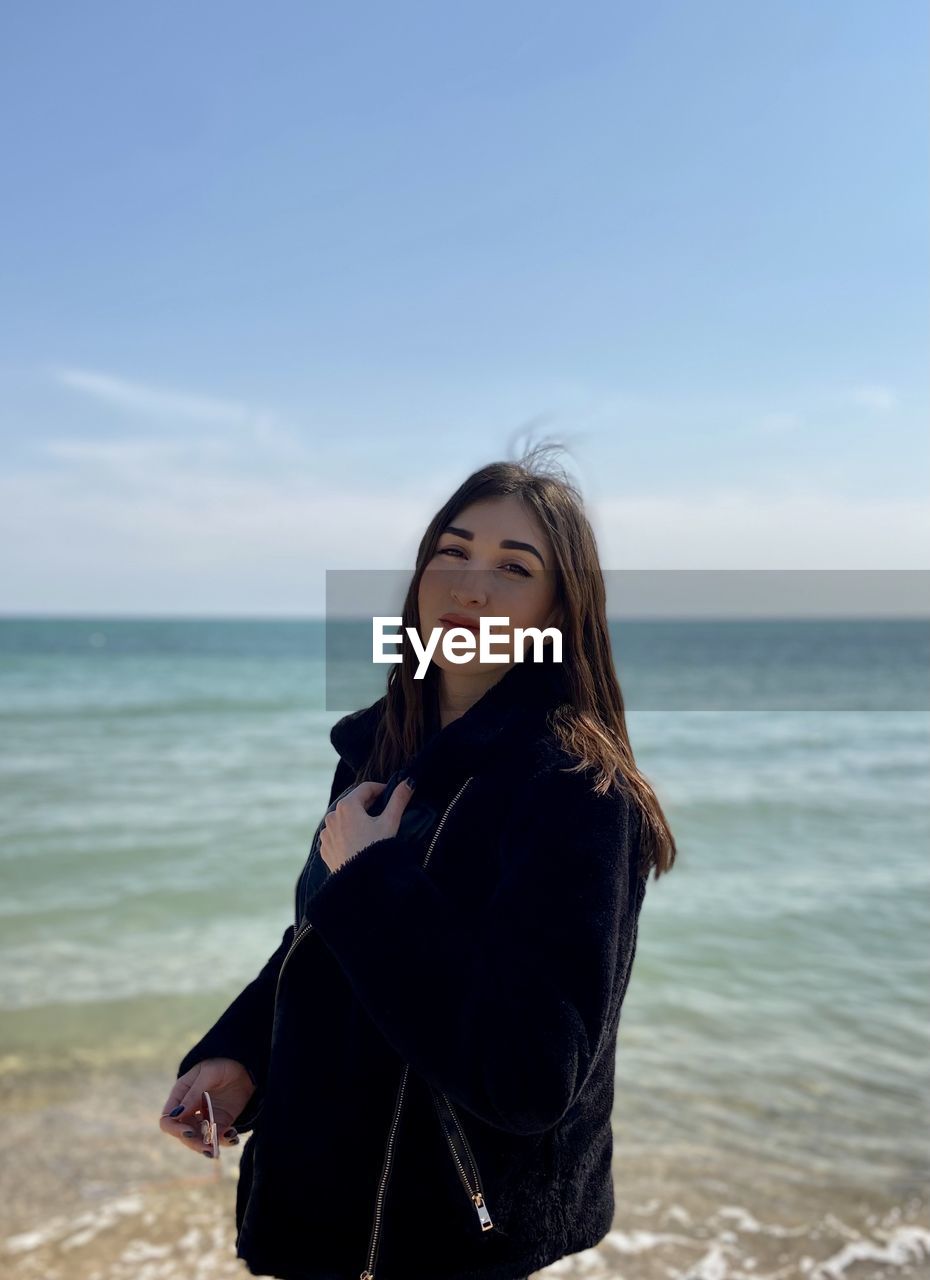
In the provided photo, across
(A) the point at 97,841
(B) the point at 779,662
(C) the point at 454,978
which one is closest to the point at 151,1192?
(C) the point at 454,978

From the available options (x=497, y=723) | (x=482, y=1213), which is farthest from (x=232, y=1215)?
(x=497, y=723)

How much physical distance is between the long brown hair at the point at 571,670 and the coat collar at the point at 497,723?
0.03 metres

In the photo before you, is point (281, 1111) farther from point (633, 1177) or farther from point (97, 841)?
point (97, 841)

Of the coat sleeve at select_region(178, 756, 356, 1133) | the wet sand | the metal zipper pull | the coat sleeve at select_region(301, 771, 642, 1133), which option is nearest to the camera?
the coat sleeve at select_region(301, 771, 642, 1133)

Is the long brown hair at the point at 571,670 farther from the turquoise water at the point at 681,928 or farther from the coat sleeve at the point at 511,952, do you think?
the turquoise water at the point at 681,928

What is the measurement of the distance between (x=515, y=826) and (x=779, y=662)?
46.9 m

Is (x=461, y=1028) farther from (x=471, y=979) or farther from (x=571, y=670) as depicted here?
(x=571, y=670)

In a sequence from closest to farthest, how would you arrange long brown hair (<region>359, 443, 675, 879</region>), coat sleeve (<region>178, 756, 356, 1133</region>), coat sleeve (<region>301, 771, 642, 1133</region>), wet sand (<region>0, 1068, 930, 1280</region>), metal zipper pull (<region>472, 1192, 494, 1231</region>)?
coat sleeve (<region>301, 771, 642, 1133</region>), metal zipper pull (<region>472, 1192, 494, 1231</region>), long brown hair (<region>359, 443, 675, 879</region>), coat sleeve (<region>178, 756, 356, 1133</region>), wet sand (<region>0, 1068, 930, 1280</region>)

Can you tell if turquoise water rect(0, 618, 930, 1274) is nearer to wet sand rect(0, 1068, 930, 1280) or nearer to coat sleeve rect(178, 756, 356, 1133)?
wet sand rect(0, 1068, 930, 1280)

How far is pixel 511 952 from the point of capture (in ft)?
4.96

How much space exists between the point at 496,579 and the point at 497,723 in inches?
10.5

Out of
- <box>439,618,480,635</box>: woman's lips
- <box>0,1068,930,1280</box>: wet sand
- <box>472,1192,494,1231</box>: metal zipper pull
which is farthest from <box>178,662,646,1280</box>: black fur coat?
<box>0,1068,930,1280</box>: wet sand

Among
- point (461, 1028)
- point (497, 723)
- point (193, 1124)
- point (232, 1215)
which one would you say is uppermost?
point (497, 723)

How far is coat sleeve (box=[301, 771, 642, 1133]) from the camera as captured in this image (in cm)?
147
